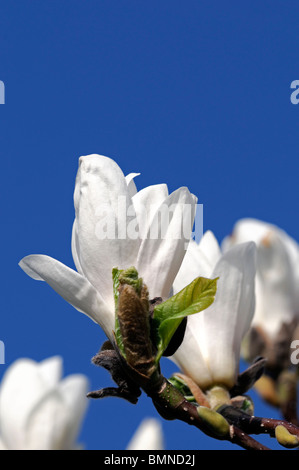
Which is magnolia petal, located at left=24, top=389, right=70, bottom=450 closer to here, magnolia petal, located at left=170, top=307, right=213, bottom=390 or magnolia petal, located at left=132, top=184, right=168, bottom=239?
magnolia petal, located at left=170, top=307, right=213, bottom=390

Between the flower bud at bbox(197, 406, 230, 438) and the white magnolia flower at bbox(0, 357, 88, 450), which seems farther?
the white magnolia flower at bbox(0, 357, 88, 450)

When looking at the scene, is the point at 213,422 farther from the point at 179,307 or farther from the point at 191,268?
the point at 191,268

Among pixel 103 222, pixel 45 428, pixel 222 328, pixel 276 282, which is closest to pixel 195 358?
pixel 222 328

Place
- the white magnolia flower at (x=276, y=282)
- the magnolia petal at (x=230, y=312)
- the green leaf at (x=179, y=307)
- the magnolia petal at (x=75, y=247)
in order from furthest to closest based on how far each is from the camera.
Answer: the white magnolia flower at (x=276, y=282)
the magnolia petal at (x=230, y=312)
the magnolia petal at (x=75, y=247)
the green leaf at (x=179, y=307)

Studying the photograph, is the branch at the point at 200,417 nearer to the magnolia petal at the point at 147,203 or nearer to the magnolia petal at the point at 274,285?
the magnolia petal at the point at 147,203

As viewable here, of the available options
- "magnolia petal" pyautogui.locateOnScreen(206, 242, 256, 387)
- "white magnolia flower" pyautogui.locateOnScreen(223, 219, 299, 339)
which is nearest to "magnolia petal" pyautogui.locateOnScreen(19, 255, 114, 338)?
"magnolia petal" pyautogui.locateOnScreen(206, 242, 256, 387)

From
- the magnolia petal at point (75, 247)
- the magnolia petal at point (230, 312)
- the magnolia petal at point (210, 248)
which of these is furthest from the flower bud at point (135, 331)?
the magnolia petal at point (210, 248)
